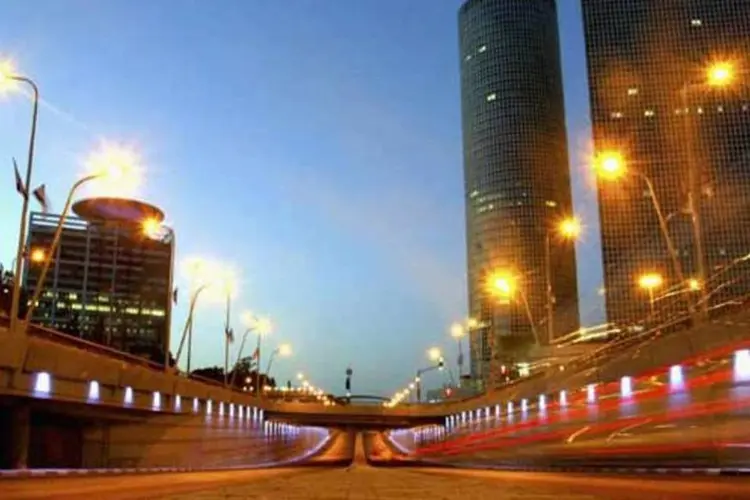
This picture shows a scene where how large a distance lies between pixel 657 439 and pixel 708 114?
25887mm

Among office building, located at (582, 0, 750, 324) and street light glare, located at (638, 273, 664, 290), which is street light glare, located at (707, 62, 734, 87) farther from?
street light glare, located at (638, 273, 664, 290)

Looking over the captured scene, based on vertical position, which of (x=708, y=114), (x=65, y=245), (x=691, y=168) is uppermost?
(x=65, y=245)

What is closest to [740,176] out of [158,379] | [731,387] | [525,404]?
[731,387]

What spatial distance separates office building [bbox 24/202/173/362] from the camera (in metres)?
134

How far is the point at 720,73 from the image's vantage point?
1270 inches

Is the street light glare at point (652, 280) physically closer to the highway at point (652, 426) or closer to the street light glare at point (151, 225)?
the highway at point (652, 426)

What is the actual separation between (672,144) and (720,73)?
29.7 m

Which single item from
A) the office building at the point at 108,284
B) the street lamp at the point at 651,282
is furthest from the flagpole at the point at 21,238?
the office building at the point at 108,284

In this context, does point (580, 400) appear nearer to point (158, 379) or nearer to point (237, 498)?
point (158, 379)

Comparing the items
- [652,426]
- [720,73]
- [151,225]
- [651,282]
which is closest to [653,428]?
[652,426]

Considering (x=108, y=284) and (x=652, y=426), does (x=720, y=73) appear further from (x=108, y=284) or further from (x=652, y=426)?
(x=108, y=284)

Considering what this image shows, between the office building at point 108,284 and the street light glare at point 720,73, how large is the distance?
10778 cm

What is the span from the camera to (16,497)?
810 inches

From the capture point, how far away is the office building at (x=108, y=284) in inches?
5295
